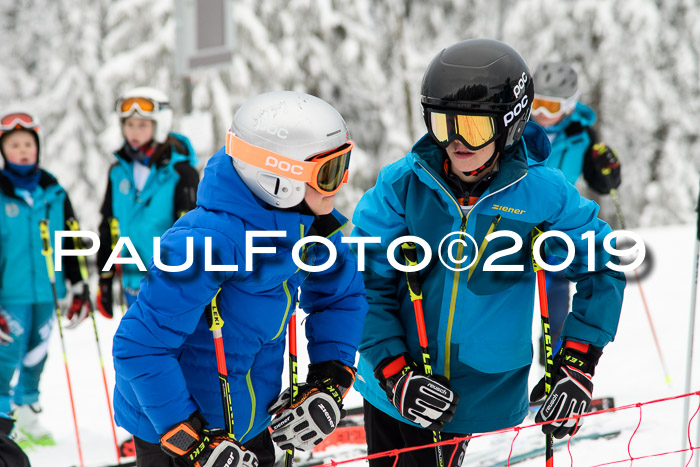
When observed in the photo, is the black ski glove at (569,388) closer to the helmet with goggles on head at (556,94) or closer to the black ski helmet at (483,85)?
the black ski helmet at (483,85)

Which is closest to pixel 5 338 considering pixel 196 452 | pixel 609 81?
pixel 196 452

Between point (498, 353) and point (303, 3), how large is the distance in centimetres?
1253

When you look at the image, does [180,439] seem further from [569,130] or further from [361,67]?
[361,67]

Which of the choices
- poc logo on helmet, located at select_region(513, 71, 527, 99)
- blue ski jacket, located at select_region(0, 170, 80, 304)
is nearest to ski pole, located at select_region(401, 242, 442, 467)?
poc logo on helmet, located at select_region(513, 71, 527, 99)

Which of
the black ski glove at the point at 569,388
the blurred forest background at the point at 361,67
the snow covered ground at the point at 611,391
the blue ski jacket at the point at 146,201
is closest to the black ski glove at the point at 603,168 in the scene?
the snow covered ground at the point at 611,391

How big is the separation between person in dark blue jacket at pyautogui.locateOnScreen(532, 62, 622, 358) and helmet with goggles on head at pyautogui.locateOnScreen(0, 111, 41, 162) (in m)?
4.03

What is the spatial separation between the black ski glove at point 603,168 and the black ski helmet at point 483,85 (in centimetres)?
369

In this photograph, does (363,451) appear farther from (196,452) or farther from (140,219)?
(196,452)

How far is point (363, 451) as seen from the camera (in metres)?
5.22

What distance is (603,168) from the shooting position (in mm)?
6207

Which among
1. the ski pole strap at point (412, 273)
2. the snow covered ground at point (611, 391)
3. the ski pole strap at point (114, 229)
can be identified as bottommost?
the snow covered ground at point (611, 391)

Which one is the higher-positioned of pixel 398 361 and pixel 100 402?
pixel 398 361

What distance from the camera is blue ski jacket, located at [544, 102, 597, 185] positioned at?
6.18 metres

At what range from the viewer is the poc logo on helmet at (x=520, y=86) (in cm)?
276
